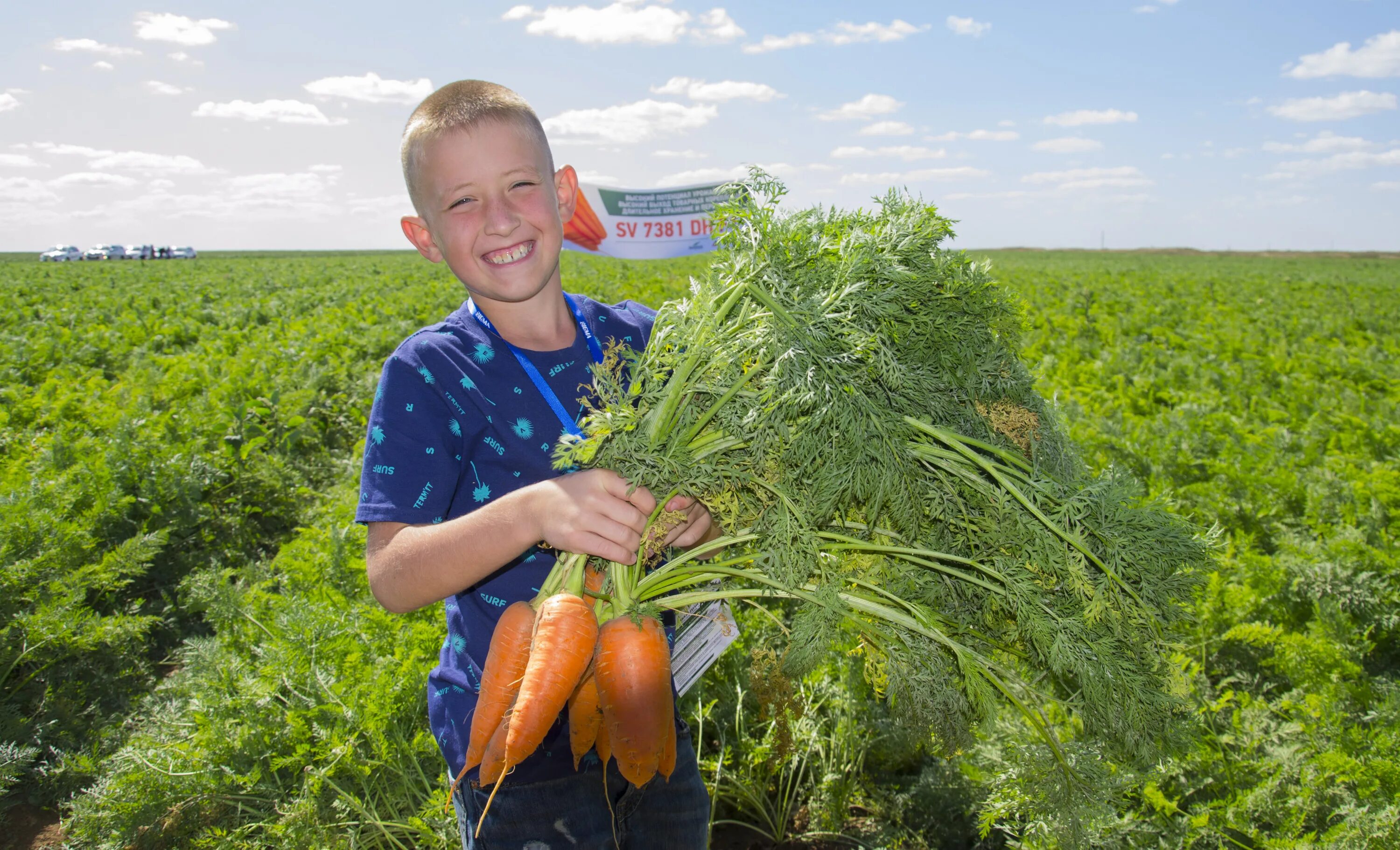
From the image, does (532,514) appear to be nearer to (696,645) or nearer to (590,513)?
(590,513)

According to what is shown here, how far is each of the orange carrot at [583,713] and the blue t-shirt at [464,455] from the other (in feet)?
0.28

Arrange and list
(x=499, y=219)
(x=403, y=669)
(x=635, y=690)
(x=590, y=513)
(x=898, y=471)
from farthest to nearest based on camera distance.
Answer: (x=403, y=669), (x=499, y=219), (x=635, y=690), (x=898, y=471), (x=590, y=513)

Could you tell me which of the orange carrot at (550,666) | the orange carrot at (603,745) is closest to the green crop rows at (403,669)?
the orange carrot at (603,745)

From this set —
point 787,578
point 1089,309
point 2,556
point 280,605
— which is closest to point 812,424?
point 787,578

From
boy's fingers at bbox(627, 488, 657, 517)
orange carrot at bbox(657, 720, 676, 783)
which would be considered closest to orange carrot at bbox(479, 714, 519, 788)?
orange carrot at bbox(657, 720, 676, 783)

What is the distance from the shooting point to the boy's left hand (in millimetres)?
1675

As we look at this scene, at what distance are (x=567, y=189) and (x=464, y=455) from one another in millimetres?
833

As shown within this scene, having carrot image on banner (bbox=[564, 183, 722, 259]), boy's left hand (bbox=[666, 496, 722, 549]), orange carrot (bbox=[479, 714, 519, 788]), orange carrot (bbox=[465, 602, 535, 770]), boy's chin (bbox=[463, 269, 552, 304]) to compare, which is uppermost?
carrot image on banner (bbox=[564, 183, 722, 259])

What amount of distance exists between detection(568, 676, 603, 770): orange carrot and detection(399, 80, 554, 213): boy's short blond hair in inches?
48.2

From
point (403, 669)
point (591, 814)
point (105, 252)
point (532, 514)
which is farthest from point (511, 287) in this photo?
point (105, 252)

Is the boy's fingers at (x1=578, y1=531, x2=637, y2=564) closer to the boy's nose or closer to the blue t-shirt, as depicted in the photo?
the blue t-shirt

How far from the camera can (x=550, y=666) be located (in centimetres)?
165

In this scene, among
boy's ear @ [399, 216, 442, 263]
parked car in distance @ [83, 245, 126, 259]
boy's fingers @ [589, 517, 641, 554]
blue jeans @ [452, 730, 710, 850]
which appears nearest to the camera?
boy's fingers @ [589, 517, 641, 554]

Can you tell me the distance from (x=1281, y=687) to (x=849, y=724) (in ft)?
6.75
